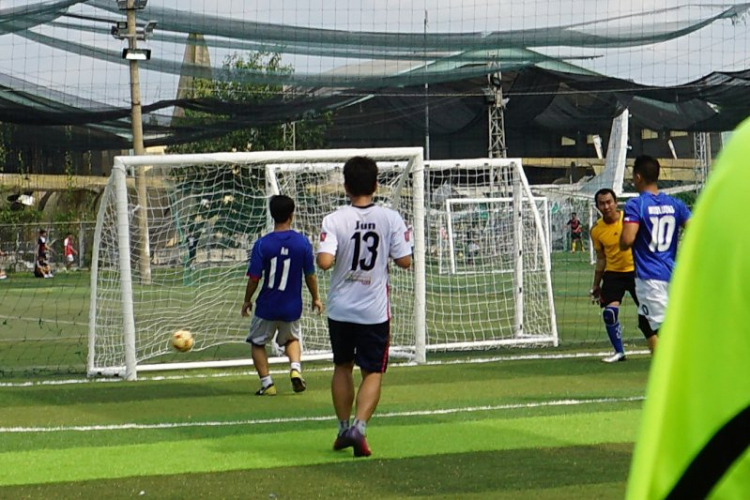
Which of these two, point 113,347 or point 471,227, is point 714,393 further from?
point 471,227

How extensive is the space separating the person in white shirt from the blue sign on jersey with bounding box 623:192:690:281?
2.91 m

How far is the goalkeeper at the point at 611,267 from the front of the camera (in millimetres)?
14109

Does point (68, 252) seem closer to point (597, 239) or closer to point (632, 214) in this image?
point (597, 239)

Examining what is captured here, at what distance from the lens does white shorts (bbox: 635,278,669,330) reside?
10617 mm

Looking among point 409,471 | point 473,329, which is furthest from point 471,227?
point 409,471

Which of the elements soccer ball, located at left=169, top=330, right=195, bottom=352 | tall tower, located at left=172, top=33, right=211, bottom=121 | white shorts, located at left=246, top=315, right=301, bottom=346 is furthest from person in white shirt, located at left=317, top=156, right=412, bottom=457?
tall tower, located at left=172, top=33, right=211, bottom=121

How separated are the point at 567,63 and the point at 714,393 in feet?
58.2

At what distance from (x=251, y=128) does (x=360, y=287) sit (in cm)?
1047

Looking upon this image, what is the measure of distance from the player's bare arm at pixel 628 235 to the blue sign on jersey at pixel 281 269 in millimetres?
3022

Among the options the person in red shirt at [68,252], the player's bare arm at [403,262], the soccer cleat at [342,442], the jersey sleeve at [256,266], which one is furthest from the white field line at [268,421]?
the person in red shirt at [68,252]

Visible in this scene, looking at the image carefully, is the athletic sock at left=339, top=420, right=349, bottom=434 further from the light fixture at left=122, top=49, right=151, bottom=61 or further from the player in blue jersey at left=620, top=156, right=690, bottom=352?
the light fixture at left=122, top=49, right=151, bottom=61

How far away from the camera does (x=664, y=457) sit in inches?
50.6

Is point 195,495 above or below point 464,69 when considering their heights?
below

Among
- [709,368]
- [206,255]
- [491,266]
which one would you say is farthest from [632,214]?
[709,368]
